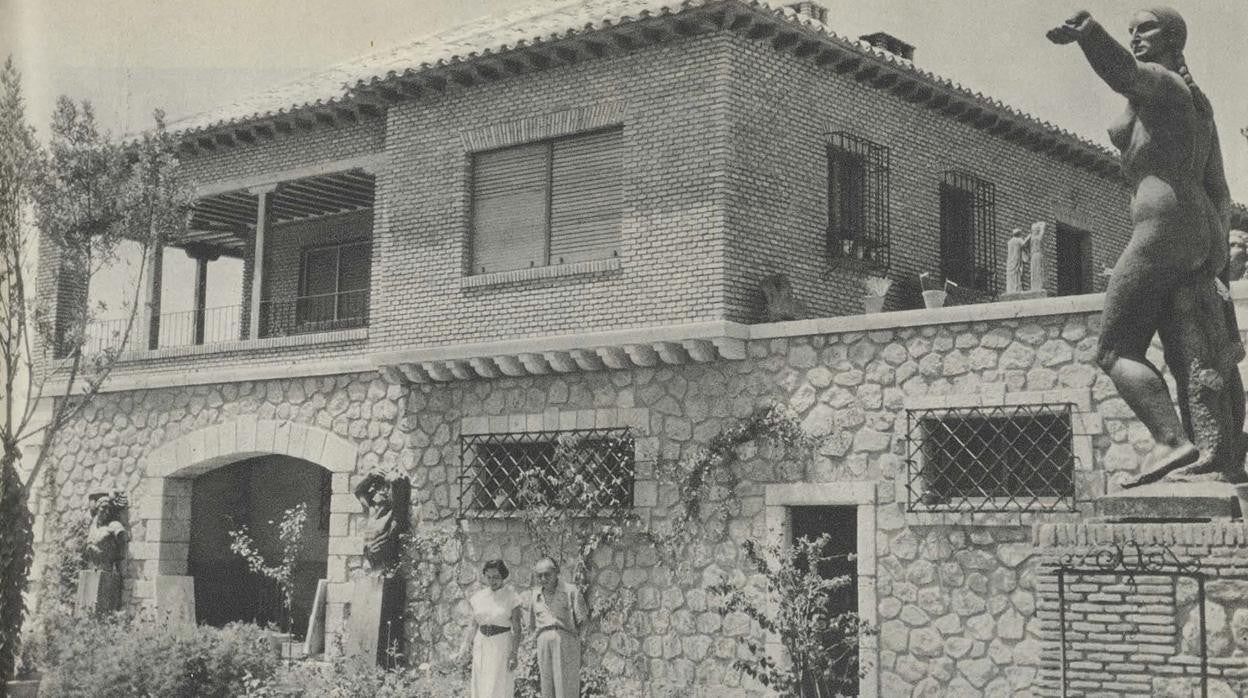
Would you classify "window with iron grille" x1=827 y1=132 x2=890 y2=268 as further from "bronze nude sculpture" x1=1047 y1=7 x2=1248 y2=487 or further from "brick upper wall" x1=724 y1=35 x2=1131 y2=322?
"bronze nude sculpture" x1=1047 y1=7 x2=1248 y2=487

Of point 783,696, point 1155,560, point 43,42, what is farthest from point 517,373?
point 1155,560

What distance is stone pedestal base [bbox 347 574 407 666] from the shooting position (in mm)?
15898

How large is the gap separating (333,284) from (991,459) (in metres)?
12.2

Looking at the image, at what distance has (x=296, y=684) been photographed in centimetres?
1280

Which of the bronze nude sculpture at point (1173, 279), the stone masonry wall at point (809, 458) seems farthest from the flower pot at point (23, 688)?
the bronze nude sculpture at point (1173, 279)

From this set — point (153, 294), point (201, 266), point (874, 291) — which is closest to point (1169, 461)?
point (874, 291)

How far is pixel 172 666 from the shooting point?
12.0m

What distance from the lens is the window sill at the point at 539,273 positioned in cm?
1532

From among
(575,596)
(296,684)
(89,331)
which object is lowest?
(296,684)

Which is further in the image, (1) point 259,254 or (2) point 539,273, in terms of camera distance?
(1) point 259,254

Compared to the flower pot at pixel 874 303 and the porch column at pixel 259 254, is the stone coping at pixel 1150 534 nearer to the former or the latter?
the flower pot at pixel 874 303

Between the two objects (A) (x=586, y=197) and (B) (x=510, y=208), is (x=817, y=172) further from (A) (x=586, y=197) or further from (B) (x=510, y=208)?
(B) (x=510, y=208)

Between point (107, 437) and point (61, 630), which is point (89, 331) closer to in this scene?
point (107, 437)

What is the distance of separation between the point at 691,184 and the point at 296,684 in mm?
6468
